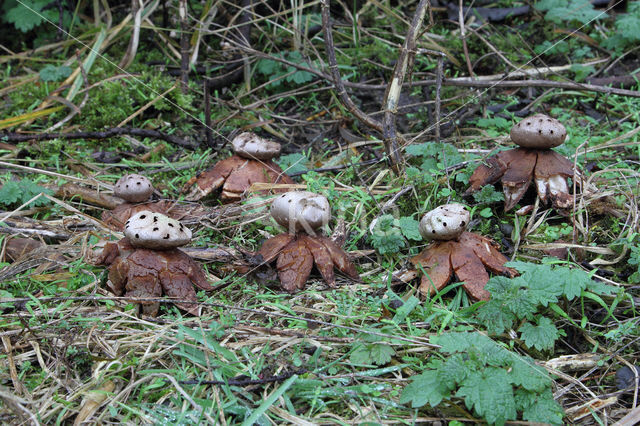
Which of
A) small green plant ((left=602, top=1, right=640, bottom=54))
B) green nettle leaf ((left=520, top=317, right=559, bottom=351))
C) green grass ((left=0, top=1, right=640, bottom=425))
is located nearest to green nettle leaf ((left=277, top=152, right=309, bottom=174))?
green grass ((left=0, top=1, right=640, bottom=425))

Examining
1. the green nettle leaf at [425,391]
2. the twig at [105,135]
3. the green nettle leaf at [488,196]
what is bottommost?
the twig at [105,135]

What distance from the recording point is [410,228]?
8.68 ft

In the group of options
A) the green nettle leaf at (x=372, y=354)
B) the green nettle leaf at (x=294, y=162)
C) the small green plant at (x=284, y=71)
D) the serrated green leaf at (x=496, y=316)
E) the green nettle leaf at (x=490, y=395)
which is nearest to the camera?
the green nettle leaf at (x=490, y=395)

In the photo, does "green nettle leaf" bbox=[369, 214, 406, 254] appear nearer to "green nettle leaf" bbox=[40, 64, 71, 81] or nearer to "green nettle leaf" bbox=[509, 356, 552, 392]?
"green nettle leaf" bbox=[509, 356, 552, 392]

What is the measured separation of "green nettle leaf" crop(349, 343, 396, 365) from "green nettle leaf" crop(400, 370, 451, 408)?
0.49ft

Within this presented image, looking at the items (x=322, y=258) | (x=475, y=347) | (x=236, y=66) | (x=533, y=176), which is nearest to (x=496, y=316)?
(x=475, y=347)

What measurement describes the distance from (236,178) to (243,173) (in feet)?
0.15

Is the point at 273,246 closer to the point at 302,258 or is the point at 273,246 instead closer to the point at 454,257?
the point at 302,258

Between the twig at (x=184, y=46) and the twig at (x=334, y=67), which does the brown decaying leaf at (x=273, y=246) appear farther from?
the twig at (x=184, y=46)

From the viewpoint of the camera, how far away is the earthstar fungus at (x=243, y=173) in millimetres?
3176

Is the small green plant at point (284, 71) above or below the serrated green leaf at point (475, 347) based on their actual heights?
below

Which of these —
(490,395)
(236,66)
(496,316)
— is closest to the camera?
(490,395)

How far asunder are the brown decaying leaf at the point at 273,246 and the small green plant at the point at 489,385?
889 mm

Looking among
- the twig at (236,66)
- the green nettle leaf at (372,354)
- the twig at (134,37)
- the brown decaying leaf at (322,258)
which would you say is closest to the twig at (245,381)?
the green nettle leaf at (372,354)
